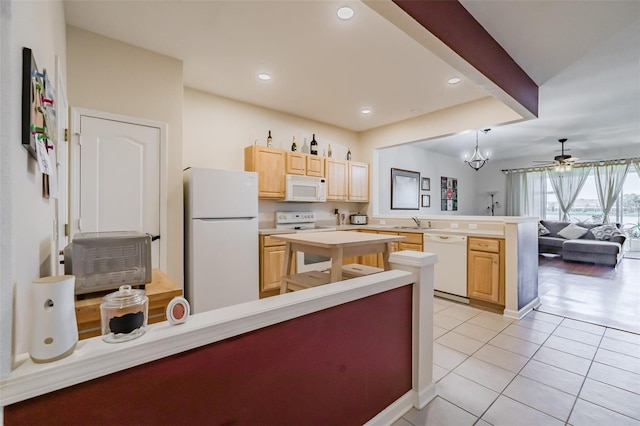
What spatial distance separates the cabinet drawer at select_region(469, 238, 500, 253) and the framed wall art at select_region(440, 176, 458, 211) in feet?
15.1

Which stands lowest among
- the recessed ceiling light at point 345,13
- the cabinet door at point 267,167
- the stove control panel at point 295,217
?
the stove control panel at point 295,217

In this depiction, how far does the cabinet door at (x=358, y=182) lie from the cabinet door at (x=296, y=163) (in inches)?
41.2

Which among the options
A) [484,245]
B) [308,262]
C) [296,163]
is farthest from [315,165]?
[484,245]

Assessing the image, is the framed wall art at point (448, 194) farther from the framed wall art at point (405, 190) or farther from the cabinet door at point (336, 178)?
the cabinet door at point (336, 178)

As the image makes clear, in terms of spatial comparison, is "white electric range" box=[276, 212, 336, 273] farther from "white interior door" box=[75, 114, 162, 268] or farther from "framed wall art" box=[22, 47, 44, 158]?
"framed wall art" box=[22, 47, 44, 158]

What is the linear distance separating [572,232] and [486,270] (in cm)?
526

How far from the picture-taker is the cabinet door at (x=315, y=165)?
14.8 ft

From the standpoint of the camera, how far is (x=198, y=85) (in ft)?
11.5

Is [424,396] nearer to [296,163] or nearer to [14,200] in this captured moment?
[14,200]

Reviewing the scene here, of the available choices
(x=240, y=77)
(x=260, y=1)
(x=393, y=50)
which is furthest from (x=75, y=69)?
(x=393, y=50)

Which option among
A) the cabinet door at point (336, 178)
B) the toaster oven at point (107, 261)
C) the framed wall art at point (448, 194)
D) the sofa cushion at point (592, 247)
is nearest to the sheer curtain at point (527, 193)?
the framed wall art at point (448, 194)

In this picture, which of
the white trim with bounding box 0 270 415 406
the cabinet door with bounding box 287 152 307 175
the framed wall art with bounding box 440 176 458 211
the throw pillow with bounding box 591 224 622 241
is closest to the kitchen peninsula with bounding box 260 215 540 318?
the cabinet door with bounding box 287 152 307 175

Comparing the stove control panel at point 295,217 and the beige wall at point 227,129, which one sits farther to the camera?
the stove control panel at point 295,217

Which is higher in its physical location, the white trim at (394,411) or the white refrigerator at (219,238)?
the white refrigerator at (219,238)
